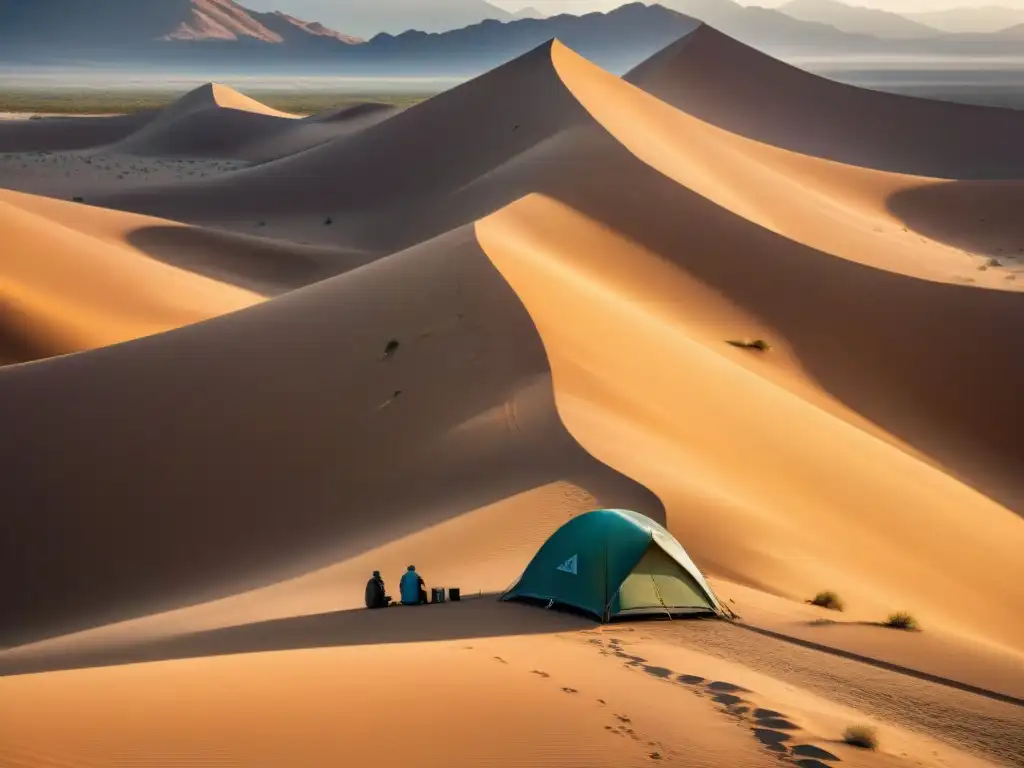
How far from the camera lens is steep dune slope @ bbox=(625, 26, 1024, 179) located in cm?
6900

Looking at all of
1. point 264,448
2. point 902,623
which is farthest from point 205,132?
point 902,623

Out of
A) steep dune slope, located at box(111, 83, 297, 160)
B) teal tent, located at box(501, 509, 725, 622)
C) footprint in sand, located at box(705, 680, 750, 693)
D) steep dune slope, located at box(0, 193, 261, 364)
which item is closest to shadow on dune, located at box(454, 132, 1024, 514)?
steep dune slope, located at box(0, 193, 261, 364)

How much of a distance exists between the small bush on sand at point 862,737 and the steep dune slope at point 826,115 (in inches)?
2435

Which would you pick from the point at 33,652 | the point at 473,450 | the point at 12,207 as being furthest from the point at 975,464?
the point at 12,207

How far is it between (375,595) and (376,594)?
2 centimetres

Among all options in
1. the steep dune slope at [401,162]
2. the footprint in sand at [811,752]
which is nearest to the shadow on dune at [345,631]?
the footprint in sand at [811,752]

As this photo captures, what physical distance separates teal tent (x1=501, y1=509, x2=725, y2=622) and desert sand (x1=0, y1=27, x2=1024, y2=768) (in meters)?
0.31

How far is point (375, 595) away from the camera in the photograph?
452 inches

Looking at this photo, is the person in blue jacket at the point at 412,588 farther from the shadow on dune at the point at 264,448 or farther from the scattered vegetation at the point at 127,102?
the scattered vegetation at the point at 127,102

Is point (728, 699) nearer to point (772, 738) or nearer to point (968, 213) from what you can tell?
point (772, 738)

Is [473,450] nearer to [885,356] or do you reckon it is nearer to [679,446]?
[679,446]

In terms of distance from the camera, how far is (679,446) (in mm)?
17266

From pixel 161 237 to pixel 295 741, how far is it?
3583 cm

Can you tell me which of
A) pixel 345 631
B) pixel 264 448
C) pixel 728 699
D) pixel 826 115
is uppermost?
pixel 826 115
